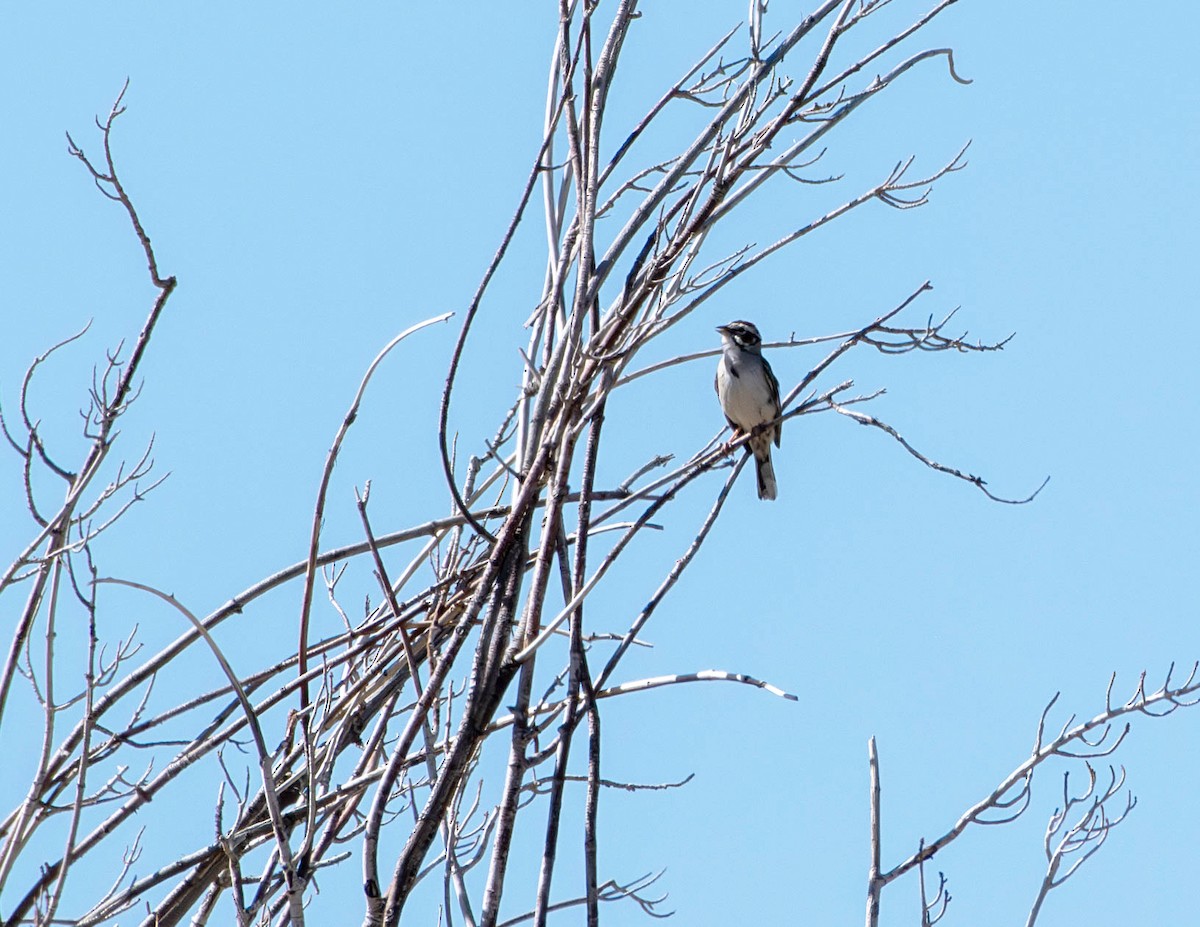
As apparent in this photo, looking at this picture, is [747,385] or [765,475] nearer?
[747,385]

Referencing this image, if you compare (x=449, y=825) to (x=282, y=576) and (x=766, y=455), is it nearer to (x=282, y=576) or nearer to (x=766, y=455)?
(x=282, y=576)

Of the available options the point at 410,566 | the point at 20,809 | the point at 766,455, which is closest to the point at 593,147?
the point at 410,566

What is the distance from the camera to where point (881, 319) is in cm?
273

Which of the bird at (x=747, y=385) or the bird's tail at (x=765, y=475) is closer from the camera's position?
the bird at (x=747, y=385)

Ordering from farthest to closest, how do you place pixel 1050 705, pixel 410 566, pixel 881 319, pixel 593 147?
1. pixel 1050 705
2. pixel 410 566
3. pixel 881 319
4. pixel 593 147

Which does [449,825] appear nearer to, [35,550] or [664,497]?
[664,497]

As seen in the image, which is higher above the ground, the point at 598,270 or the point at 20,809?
the point at 598,270

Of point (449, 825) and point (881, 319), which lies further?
point (881, 319)

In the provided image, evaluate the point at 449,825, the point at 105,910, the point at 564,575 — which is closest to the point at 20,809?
the point at 105,910

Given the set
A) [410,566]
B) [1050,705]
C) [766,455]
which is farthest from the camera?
[766,455]

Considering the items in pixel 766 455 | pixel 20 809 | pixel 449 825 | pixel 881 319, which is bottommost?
pixel 449 825

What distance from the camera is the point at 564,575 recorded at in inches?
91.2

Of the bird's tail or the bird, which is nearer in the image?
the bird

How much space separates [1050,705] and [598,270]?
2186mm
